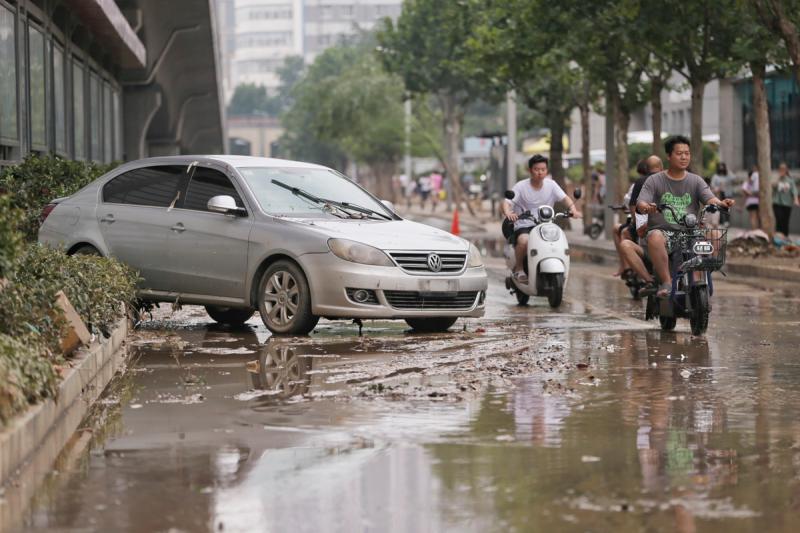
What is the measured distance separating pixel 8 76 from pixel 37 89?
3.09 metres

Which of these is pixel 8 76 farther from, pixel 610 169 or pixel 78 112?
pixel 610 169

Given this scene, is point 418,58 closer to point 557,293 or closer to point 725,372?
point 557,293

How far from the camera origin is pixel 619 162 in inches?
1570

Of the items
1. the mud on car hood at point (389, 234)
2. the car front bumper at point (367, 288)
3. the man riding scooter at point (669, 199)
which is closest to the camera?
the car front bumper at point (367, 288)

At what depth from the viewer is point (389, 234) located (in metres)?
14.9

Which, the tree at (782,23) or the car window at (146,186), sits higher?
the tree at (782,23)

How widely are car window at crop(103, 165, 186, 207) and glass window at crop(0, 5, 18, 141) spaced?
5571 mm

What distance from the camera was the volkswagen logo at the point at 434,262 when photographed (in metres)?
14.8

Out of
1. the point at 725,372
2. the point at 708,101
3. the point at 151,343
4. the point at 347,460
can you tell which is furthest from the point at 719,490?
the point at 708,101

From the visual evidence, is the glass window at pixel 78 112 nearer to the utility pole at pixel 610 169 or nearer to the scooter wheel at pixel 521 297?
the utility pole at pixel 610 169

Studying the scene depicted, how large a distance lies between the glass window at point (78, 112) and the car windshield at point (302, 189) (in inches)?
605

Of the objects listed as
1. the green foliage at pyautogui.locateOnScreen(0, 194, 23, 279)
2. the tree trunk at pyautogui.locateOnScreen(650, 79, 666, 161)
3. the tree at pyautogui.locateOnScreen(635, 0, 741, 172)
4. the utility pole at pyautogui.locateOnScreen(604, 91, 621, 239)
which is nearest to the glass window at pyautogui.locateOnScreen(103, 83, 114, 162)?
the utility pole at pyautogui.locateOnScreen(604, 91, 621, 239)

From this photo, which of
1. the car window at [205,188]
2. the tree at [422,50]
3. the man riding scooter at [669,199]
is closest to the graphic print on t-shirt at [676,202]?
the man riding scooter at [669,199]

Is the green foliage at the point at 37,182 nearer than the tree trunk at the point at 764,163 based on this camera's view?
Yes
